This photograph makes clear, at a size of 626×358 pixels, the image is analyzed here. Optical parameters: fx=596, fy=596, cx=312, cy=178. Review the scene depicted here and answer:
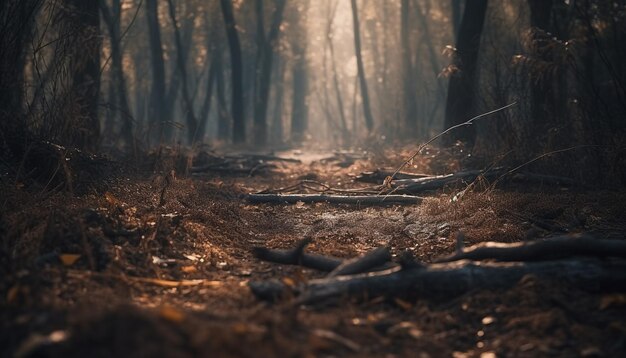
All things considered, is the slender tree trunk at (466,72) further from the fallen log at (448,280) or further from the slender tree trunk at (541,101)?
the fallen log at (448,280)

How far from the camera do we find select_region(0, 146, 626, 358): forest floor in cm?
258

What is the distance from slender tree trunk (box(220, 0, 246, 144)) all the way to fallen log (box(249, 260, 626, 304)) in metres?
18.9

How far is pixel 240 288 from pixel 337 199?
436cm

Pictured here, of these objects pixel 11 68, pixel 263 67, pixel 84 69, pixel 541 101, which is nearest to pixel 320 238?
pixel 11 68

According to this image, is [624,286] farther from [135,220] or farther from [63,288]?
[135,220]

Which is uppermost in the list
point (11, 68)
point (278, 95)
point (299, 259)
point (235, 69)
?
point (278, 95)

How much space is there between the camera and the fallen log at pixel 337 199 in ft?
26.3

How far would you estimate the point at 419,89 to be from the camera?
33.9 meters

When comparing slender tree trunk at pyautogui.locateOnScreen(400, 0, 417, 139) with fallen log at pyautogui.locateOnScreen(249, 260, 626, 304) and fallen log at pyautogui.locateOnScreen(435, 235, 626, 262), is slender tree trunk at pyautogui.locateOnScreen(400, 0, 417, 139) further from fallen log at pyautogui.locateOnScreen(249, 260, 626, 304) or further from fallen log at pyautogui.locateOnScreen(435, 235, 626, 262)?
fallen log at pyautogui.locateOnScreen(249, 260, 626, 304)

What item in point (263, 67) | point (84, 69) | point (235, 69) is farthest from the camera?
point (263, 67)

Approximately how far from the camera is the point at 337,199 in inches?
324

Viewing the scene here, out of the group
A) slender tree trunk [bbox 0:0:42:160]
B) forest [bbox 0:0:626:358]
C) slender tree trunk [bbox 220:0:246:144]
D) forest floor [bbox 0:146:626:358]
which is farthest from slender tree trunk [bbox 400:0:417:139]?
slender tree trunk [bbox 0:0:42:160]

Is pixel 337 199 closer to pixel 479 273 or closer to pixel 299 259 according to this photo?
pixel 299 259

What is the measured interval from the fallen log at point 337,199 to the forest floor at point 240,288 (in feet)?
2.62
